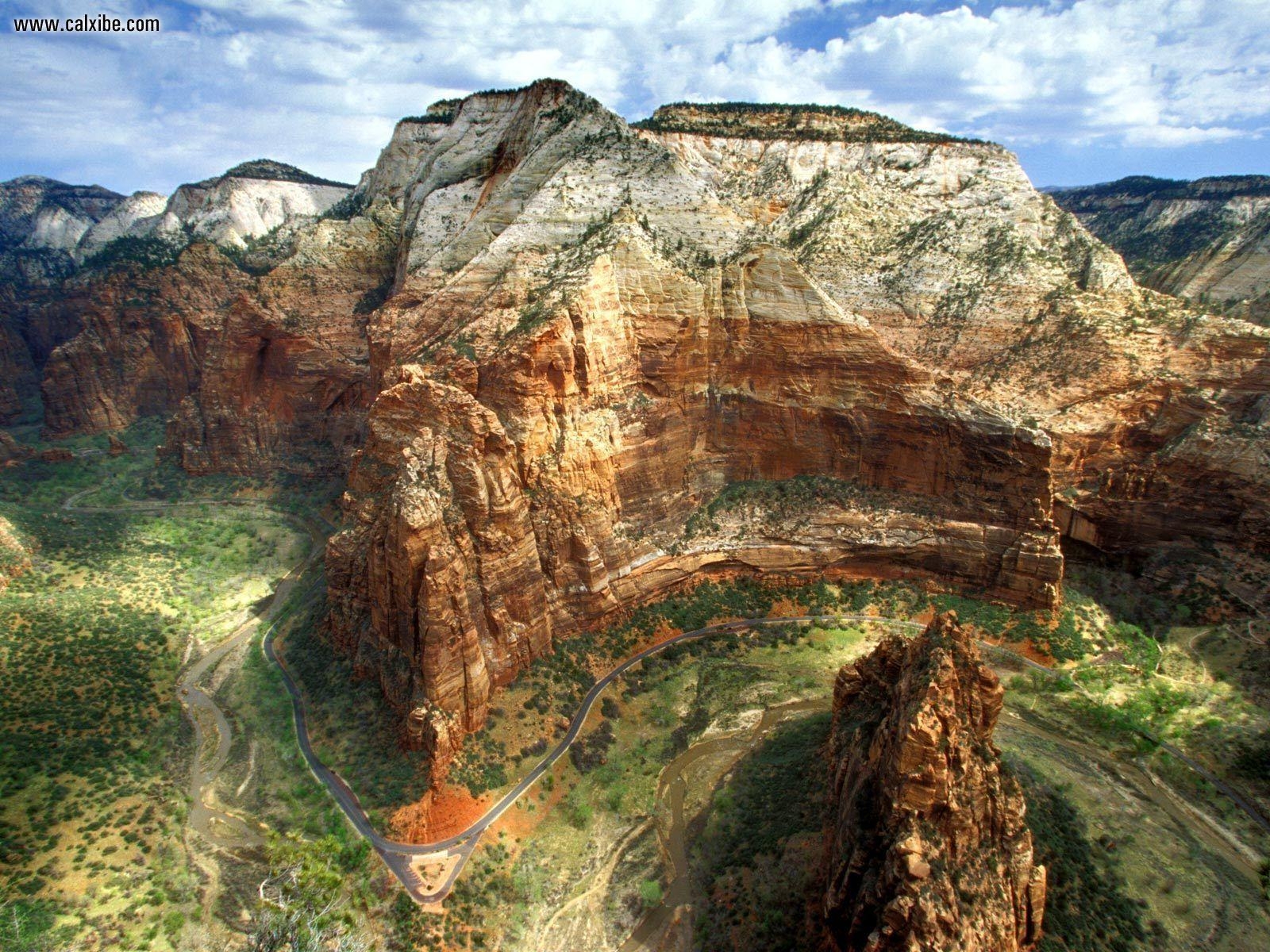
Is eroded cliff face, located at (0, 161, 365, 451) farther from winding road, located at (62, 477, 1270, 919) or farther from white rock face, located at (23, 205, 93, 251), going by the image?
white rock face, located at (23, 205, 93, 251)

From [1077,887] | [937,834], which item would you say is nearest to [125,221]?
[937,834]

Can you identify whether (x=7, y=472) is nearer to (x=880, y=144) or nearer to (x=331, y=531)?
(x=331, y=531)

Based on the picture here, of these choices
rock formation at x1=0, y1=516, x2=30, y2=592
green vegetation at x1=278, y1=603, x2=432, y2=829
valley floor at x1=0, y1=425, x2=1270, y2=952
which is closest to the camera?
valley floor at x1=0, y1=425, x2=1270, y2=952

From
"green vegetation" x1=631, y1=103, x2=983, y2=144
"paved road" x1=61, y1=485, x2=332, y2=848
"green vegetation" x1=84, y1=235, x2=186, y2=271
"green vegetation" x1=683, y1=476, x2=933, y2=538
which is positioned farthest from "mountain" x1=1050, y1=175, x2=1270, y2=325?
"green vegetation" x1=84, y1=235, x2=186, y2=271

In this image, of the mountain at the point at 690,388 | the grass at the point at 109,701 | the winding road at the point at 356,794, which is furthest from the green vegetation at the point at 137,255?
the winding road at the point at 356,794

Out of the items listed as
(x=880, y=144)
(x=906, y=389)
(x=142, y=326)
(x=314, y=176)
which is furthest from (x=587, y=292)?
(x=314, y=176)

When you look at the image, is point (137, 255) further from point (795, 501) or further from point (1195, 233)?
point (1195, 233)

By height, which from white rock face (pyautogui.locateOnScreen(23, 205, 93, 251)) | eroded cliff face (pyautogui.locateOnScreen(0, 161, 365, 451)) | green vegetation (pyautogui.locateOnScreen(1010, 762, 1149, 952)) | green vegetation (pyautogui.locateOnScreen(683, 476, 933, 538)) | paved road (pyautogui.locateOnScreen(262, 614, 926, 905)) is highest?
white rock face (pyautogui.locateOnScreen(23, 205, 93, 251))

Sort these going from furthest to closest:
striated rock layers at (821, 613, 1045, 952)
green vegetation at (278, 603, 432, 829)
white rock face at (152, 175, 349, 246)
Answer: white rock face at (152, 175, 349, 246)
green vegetation at (278, 603, 432, 829)
striated rock layers at (821, 613, 1045, 952)
